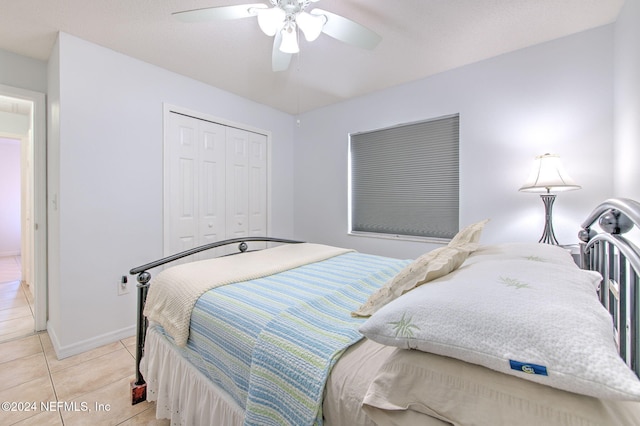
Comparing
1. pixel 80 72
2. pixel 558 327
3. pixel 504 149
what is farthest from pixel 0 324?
pixel 504 149

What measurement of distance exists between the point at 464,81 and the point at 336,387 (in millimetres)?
2872

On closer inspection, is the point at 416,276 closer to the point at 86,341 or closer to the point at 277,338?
the point at 277,338

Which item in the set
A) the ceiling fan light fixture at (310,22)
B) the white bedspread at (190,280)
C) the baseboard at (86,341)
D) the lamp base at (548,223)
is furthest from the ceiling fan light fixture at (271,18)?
the baseboard at (86,341)

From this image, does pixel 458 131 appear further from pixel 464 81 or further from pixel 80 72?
pixel 80 72

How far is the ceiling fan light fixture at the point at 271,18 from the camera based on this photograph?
5.01 feet

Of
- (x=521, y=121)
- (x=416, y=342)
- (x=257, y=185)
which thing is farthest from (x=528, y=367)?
(x=257, y=185)

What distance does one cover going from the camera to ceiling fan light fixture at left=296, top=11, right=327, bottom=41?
1.55 metres

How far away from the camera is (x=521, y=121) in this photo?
2.32 metres

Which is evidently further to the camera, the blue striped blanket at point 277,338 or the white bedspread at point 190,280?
the white bedspread at point 190,280

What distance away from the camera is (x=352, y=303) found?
1.18 metres

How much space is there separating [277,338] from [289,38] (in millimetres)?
1733

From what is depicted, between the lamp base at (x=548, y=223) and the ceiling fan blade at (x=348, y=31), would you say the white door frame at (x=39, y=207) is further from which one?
the lamp base at (x=548, y=223)

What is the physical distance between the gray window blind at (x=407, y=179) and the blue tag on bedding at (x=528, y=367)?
96.2 inches

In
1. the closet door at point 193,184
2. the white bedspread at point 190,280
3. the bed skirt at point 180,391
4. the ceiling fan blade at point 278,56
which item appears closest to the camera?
the bed skirt at point 180,391
